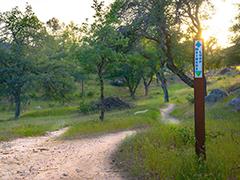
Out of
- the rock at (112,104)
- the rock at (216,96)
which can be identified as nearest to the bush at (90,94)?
the rock at (112,104)

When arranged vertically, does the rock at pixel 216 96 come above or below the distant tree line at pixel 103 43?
below

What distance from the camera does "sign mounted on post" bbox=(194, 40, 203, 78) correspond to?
722 centimetres

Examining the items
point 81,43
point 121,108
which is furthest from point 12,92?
point 81,43

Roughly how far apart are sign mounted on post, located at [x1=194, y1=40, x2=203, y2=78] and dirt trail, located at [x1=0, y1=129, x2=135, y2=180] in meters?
3.32

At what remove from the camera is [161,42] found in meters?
19.9

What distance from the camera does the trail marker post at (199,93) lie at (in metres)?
7.25

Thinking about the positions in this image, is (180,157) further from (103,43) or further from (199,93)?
(103,43)

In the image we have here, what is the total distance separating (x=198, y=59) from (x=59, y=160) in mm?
Result: 5850

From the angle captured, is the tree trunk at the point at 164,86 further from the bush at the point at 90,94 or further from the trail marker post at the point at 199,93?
the trail marker post at the point at 199,93

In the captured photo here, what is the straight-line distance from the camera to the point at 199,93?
7320 mm

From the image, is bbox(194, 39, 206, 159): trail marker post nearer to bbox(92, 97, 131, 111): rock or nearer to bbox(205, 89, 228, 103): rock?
bbox(205, 89, 228, 103): rock

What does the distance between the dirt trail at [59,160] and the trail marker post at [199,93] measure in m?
2.38

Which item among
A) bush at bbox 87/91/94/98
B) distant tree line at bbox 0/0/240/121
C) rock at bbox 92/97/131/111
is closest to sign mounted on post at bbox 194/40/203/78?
distant tree line at bbox 0/0/240/121

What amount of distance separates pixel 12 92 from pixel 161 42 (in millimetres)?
24663
